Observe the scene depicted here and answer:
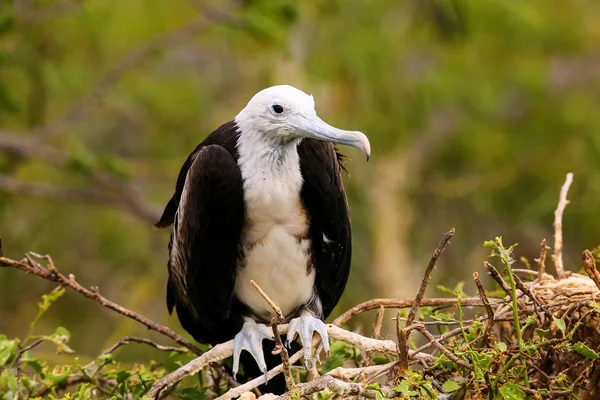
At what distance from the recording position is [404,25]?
36.3 ft

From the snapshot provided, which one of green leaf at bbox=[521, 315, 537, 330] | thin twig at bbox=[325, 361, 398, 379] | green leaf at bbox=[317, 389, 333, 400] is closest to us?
green leaf at bbox=[317, 389, 333, 400]

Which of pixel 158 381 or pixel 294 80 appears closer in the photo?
pixel 158 381

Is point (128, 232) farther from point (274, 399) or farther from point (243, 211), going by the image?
point (274, 399)

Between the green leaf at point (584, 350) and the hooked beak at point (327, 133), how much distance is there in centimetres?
82

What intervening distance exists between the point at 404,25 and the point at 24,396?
805cm

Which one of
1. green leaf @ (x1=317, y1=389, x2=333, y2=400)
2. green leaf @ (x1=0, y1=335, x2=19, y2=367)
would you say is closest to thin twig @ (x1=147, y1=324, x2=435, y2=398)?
green leaf @ (x1=317, y1=389, x2=333, y2=400)

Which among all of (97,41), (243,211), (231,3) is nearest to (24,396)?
(243,211)

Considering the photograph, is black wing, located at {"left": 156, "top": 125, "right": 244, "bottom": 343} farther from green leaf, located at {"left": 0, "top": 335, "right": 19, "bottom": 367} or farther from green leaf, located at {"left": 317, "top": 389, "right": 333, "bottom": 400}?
green leaf, located at {"left": 317, "top": 389, "right": 333, "bottom": 400}

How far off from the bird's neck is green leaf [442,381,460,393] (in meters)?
0.91

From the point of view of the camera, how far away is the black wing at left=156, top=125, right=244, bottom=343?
11.9 ft

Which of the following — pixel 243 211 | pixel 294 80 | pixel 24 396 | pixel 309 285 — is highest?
pixel 294 80

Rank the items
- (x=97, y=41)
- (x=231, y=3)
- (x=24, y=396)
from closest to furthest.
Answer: (x=24, y=396) < (x=231, y=3) < (x=97, y=41)

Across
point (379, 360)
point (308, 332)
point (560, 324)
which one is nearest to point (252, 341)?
point (308, 332)

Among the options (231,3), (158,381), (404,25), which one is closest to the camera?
(158,381)
